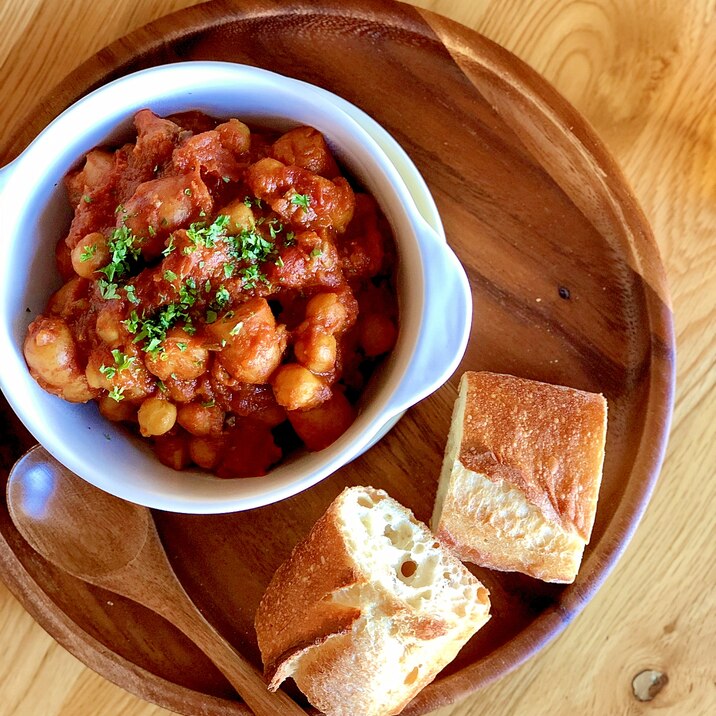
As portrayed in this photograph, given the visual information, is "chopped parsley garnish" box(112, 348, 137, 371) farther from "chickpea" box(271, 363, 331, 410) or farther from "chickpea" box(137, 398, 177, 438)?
"chickpea" box(271, 363, 331, 410)

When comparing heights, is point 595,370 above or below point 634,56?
below

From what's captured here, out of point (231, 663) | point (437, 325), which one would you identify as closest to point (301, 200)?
point (437, 325)

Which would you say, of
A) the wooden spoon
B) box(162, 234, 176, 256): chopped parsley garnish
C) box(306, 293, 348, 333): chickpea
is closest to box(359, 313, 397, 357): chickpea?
box(306, 293, 348, 333): chickpea

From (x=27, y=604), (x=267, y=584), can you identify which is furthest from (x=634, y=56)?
(x=27, y=604)

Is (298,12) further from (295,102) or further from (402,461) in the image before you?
(402,461)

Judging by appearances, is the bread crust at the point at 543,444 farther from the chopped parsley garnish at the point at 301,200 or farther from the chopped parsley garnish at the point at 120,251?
the chopped parsley garnish at the point at 120,251

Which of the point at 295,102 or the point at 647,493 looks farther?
the point at 647,493

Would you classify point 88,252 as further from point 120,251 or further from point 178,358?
point 178,358
